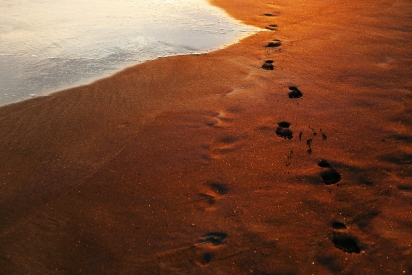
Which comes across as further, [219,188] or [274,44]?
[274,44]

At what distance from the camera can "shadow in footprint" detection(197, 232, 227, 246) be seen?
104 inches

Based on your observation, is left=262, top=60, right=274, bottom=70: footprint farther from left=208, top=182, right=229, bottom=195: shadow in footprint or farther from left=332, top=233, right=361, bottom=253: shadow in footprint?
left=332, top=233, right=361, bottom=253: shadow in footprint

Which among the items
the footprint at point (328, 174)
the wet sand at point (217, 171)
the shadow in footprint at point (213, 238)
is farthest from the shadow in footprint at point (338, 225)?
the shadow in footprint at point (213, 238)

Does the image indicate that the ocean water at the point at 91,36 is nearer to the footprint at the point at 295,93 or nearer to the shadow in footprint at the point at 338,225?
the footprint at the point at 295,93

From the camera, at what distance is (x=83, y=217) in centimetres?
288

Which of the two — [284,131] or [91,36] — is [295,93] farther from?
[91,36]

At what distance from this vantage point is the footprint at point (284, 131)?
3758 millimetres

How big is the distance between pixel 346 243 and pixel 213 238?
3.08 ft

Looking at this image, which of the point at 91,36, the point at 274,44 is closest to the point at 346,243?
the point at 274,44

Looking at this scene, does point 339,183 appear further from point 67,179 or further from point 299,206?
Answer: point 67,179

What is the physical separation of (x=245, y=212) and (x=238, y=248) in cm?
36

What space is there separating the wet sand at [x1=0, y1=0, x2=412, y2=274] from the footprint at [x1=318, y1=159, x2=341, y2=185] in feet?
0.06

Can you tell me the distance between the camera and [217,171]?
3311mm

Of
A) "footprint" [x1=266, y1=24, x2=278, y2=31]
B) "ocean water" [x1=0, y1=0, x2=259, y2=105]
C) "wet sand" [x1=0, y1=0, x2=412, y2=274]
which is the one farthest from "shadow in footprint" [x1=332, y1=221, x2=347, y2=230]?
"footprint" [x1=266, y1=24, x2=278, y2=31]
